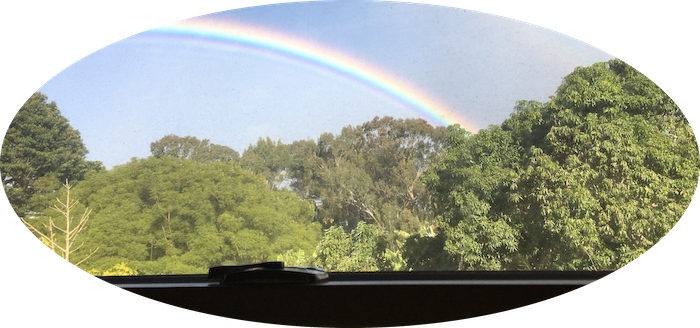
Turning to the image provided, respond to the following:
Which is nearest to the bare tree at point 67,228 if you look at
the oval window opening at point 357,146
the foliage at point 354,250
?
the oval window opening at point 357,146

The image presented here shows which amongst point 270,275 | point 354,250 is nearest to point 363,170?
point 354,250

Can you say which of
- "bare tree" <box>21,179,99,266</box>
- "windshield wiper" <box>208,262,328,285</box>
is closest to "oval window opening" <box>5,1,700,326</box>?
"bare tree" <box>21,179,99,266</box>

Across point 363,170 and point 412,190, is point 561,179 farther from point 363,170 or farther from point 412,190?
point 363,170

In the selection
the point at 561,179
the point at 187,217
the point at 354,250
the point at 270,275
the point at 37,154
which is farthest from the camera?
the point at 187,217

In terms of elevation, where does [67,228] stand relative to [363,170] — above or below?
below

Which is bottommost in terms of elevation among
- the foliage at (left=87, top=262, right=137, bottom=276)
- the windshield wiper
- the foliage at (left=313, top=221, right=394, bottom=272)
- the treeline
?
the foliage at (left=87, top=262, right=137, bottom=276)

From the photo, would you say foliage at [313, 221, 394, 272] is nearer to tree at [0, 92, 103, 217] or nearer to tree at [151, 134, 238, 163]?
tree at [151, 134, 238, 163]

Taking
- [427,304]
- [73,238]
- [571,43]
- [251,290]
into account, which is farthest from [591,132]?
[73,238]
